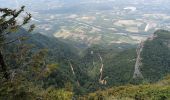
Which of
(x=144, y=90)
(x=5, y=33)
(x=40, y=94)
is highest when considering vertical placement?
(x=5, y=33)

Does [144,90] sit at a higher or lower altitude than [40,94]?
lower

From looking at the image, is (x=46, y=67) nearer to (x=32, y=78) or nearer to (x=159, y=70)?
(x=32, y=78)

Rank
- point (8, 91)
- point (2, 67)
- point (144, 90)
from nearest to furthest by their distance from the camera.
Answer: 1. point (8, 91)
2. point (2, 67)
3. point (144, 90)

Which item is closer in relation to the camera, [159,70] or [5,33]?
[5,33]

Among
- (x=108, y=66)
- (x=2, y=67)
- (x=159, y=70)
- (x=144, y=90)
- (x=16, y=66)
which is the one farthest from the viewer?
(x=108, y=66)

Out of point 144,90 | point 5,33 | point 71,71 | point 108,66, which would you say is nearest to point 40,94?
point 5,33

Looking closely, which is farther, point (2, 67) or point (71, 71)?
point (71, 71)

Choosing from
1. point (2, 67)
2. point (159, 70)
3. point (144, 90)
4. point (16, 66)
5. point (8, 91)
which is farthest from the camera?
point (159, 70)

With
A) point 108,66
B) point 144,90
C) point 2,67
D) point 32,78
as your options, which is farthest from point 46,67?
point 108,66

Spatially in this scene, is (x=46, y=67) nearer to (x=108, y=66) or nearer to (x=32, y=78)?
(x=32, y=78)
